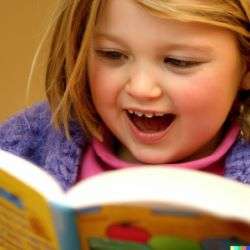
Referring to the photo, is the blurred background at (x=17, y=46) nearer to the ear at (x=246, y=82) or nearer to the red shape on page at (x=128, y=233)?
the ear at (x=246, y=82)

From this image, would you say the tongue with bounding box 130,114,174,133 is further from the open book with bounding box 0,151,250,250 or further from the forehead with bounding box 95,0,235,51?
the open book with bounding box 0,151,250,250

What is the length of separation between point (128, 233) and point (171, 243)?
4cm

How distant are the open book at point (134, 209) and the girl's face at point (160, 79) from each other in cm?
23

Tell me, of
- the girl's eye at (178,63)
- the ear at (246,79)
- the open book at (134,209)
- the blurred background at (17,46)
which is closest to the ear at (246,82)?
the ear at (246,79)

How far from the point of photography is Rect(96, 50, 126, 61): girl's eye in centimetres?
75

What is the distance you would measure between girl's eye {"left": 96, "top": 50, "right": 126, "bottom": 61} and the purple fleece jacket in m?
0.14

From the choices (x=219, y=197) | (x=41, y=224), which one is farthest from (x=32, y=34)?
(x=219, y=197)

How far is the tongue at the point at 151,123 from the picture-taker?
80 cm

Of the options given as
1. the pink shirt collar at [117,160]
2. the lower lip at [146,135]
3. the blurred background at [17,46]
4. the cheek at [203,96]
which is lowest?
the pink shirt collar at [117,160]

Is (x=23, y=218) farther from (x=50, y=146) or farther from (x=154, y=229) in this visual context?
(x=50, y=146)

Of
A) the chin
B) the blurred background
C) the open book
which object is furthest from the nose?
the blurred background

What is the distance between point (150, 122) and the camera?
805 mm

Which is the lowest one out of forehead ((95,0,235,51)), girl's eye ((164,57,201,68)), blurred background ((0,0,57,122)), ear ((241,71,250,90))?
ear ((241,71,250,90))

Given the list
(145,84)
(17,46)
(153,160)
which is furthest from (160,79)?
(17,46)
